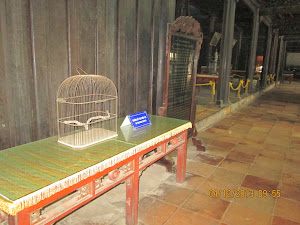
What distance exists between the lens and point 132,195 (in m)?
2.26

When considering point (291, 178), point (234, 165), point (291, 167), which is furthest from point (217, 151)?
point (291, 178)

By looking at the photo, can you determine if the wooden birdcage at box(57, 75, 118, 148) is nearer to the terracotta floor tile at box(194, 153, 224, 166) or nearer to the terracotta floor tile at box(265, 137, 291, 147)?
the terracotta floor tile at box(194, 153, 224, 166)

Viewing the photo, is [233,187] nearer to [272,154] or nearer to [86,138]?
[272,154]

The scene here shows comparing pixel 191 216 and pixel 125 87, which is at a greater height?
pixel 125 87

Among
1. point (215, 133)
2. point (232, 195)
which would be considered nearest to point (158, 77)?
point (232, 195)

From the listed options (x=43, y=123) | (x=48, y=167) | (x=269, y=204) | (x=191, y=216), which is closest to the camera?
(x=48, y=167)

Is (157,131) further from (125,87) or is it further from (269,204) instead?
(269,204)

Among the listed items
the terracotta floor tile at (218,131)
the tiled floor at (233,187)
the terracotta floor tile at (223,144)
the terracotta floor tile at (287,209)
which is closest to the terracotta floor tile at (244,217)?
the tiled floor at (233,187)

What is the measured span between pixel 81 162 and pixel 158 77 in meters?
2.28

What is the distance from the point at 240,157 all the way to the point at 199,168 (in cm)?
98

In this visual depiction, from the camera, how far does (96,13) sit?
104 inches

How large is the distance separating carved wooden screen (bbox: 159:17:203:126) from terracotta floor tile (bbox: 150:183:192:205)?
1.07m
